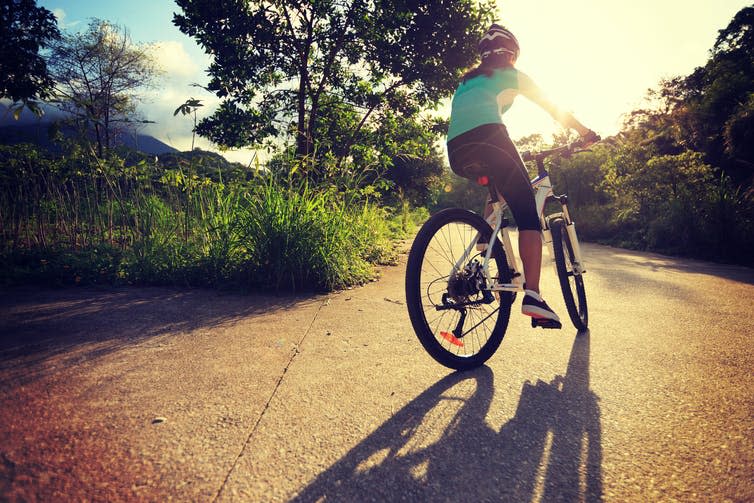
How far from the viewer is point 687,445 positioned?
1.56 metres

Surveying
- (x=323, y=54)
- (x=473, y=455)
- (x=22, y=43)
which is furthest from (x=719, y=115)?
(x=22, y=43)

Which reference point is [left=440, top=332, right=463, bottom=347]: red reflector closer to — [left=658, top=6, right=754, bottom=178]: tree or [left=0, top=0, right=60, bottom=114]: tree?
[left=658, top=6, right=754, bottom=178]: tree

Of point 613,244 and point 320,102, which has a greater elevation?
point 320,102

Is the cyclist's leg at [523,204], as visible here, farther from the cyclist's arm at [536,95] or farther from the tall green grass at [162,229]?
the tall green grass at [162,229]

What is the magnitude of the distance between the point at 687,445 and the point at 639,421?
0.67 ft

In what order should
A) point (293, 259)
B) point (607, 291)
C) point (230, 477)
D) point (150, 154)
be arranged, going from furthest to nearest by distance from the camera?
point (150, 154) < point (607, 291) < point (293, 259) < point (230, 477)

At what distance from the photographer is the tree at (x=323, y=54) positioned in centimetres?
745

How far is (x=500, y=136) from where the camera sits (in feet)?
7.93

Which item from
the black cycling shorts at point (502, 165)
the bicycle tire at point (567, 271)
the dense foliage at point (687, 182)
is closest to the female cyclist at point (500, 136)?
the black cycling shorts at point (502, 165)

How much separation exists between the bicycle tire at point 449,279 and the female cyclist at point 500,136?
182 mm

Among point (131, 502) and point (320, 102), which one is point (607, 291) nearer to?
point (131, 502)

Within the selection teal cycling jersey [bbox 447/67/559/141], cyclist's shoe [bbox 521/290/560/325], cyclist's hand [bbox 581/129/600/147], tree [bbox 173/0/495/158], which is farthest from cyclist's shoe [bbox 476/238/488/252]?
tree [bbox 173/0/495/158]

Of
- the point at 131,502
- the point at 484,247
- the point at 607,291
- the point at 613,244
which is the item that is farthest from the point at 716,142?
the point at 131,502

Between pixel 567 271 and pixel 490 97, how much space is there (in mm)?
1487
